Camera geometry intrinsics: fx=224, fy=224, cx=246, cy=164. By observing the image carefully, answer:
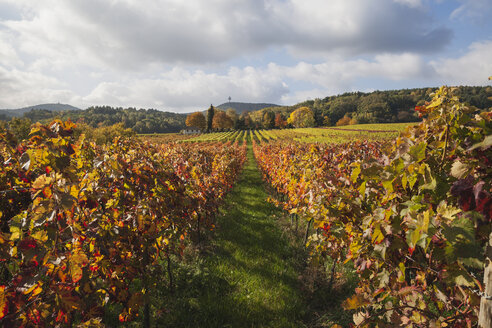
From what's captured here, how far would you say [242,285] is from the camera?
4.55 meters

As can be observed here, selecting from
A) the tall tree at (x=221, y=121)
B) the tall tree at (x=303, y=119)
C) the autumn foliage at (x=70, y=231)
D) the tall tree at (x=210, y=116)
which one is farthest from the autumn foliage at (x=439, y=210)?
the tall tree at (x=221, y=121)

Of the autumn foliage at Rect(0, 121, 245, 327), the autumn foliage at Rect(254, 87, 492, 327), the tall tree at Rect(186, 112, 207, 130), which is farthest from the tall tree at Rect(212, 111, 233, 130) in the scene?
the autumn foliage at Rect(254, 87, 492, 327)

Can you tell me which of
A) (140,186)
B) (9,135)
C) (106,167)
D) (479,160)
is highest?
(9,135)

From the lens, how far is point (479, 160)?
1.17 meters

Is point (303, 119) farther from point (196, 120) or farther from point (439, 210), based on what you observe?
point (439, 210)

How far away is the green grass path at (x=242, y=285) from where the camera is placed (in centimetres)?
378

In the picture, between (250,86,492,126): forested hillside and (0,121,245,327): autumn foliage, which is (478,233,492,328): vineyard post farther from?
(250,86,492,126): forested hillside

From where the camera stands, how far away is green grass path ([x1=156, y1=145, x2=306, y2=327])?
3777mm

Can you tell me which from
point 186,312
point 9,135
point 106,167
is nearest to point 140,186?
point 106,167

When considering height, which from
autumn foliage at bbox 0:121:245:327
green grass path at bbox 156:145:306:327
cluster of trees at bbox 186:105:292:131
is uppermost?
cluster of trees at bbox 186:105:292:131

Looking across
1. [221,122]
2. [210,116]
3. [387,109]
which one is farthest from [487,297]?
[221,122]

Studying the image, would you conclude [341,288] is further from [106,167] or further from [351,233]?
[106,167]

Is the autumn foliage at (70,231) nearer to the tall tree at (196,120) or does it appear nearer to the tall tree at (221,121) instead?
the tall tree at (221,121)

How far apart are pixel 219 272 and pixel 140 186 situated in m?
2.95
